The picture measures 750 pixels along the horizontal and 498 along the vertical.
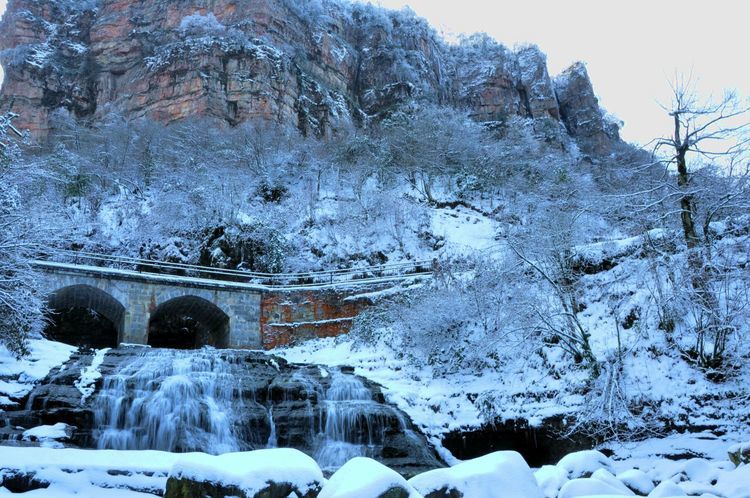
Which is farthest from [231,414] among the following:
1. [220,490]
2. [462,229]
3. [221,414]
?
[462,229]

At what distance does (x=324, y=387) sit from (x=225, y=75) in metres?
29.6

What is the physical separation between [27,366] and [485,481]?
38.6 feet

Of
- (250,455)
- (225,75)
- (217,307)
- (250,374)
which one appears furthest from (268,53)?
(250,455)

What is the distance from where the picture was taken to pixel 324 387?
1428 centimetres

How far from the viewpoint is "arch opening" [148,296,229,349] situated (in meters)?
21.1

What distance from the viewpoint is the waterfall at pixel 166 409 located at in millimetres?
11906

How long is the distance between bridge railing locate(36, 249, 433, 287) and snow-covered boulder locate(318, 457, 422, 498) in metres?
16.3

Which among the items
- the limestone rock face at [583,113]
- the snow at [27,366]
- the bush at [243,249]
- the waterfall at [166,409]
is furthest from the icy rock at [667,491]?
the limestone rock face at [583,113]

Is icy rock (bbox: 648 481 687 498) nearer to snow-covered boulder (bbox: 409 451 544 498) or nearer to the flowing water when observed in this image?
snow-covered boulder (bbox: 409 451 544 498)

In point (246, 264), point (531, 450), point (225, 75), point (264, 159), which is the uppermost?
point (225, 75)

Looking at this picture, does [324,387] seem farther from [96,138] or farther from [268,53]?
[268,53]

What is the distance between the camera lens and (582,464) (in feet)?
25.1

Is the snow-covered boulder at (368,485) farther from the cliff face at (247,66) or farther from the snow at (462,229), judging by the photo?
the cliff face at (247,66)

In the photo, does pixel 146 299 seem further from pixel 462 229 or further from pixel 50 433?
pixel 462 229
